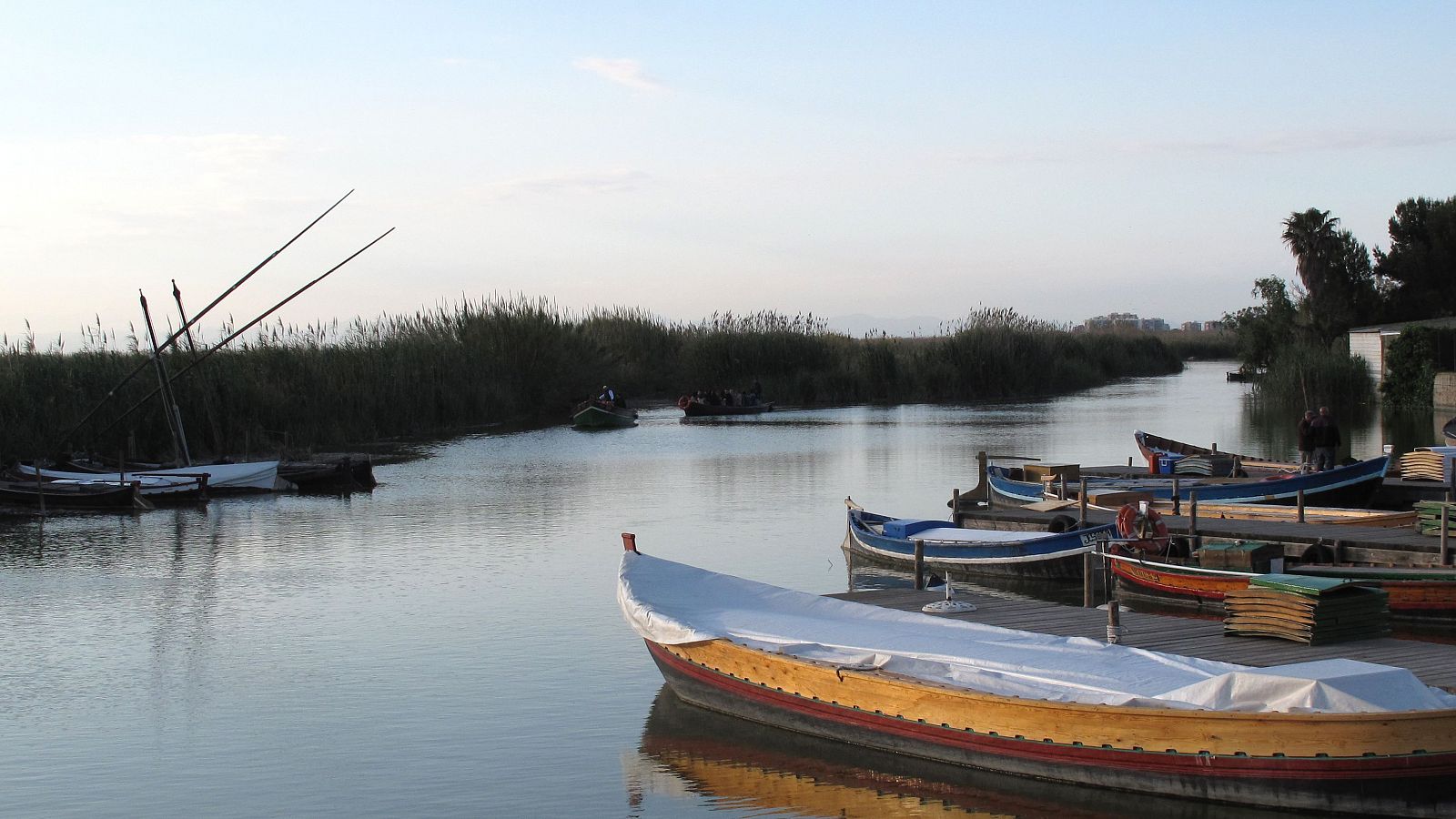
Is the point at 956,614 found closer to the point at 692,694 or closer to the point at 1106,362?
the point at 692,694

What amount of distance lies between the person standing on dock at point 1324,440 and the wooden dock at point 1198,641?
596 inches

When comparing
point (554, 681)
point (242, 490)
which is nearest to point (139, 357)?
point (242, 490)

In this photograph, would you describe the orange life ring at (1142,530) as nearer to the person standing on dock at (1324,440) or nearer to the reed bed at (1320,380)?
the person standing on dock at (1324,440)

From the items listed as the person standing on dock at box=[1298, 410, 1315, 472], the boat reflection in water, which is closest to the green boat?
the person standing on dock at box=[1298, 410, 1315, 472]

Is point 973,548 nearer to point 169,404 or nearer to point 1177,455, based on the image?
point 1177,455

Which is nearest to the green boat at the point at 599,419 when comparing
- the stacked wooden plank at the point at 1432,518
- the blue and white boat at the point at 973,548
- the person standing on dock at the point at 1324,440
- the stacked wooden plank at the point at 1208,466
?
the stacked wooden plank at the point at 1208,466

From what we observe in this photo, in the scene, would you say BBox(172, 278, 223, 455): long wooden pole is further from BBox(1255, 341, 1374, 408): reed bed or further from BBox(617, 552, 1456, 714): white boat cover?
BBox(1255, 341, 1374, 408): reed bed

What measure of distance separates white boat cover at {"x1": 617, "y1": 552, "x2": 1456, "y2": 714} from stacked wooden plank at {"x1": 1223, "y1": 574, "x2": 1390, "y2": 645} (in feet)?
5.39

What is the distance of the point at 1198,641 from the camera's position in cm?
1377

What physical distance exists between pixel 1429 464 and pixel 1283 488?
4.24 meters

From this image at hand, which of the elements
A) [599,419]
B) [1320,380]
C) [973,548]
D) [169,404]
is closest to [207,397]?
[169,404]

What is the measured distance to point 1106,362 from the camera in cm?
9800

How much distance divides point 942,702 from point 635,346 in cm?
6672

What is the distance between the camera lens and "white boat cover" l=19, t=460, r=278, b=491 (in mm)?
31859
